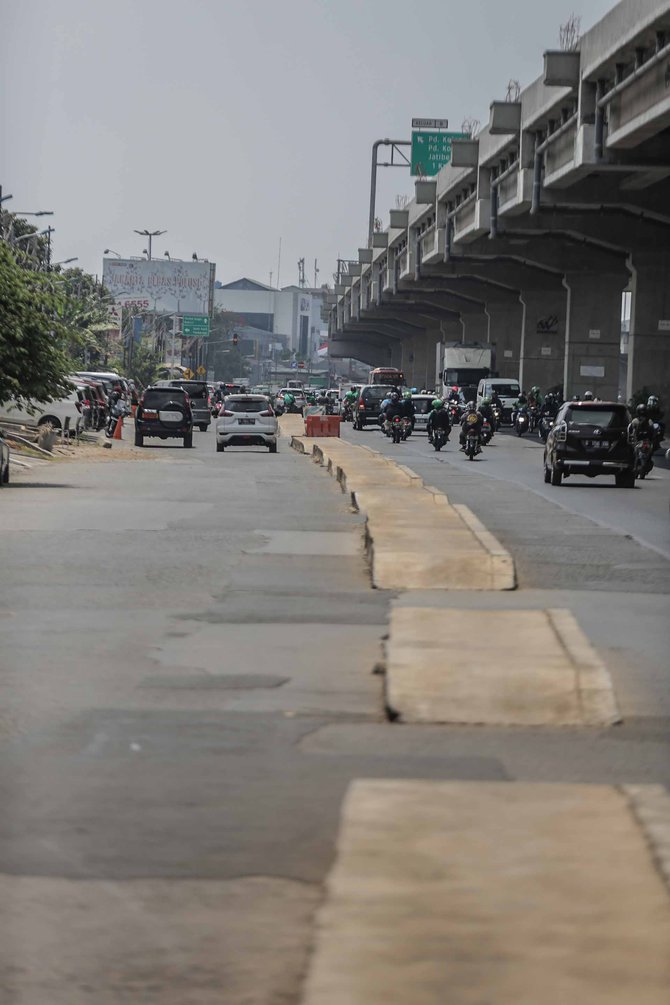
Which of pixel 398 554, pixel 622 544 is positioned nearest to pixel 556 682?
pixel 398 554

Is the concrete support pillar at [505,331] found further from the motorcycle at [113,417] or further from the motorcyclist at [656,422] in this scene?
the motorcyclist at [656,422]

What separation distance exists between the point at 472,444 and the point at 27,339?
16905 millimetres

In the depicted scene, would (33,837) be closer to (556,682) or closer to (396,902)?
(396,902)

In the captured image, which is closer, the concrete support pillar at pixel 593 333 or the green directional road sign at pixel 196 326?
the concrete support pillar at pixel 593 333

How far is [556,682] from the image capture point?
948 centimetres

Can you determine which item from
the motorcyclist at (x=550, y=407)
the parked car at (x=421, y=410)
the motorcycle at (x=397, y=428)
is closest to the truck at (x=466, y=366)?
the motorcyclist at (x=550, y=407)

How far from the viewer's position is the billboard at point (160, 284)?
608ft

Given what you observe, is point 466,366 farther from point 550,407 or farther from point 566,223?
point 566,223

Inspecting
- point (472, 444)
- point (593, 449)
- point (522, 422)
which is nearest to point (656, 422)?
point (472, 444)

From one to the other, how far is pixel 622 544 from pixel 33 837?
47.7 ft

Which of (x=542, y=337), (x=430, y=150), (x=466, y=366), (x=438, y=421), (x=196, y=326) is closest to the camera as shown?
(x=438, y=421)

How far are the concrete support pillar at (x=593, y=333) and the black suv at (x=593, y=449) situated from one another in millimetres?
40944

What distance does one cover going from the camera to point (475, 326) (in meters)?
112

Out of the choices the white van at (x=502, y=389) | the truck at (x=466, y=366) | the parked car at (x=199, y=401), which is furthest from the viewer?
the truck at (x=466, y=366)
